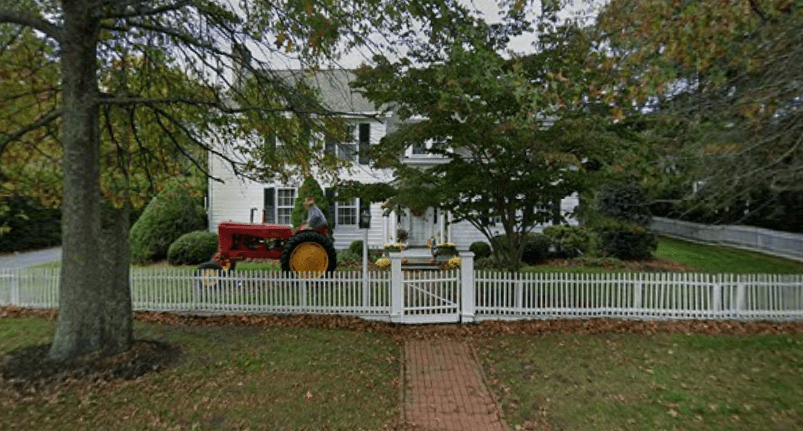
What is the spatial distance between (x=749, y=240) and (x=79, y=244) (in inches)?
943

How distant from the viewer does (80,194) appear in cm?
502

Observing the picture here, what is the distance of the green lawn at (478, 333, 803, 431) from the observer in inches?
175

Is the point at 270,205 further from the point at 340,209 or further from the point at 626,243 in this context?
the point at 626,243

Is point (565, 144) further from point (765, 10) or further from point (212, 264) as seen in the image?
point (212, 264)

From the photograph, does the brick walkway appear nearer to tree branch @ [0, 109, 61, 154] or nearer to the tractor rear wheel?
the tractor rear wheel

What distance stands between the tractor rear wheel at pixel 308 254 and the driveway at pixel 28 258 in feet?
38.0

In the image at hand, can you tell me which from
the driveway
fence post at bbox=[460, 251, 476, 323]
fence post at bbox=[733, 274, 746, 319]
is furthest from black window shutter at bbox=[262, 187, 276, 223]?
fence post at bbox=[733, 274, 746, 319]

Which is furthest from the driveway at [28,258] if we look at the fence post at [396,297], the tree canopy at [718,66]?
the tree canopy at [718,66]

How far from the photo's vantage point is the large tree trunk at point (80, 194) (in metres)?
5.01

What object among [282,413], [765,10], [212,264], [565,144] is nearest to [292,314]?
[212,264]

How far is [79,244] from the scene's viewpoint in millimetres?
5047

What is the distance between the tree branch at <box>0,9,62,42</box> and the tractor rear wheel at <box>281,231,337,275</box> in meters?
5.25

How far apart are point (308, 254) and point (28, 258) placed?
14.5 meters

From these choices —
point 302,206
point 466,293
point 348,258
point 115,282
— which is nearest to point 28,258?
point 302,206
